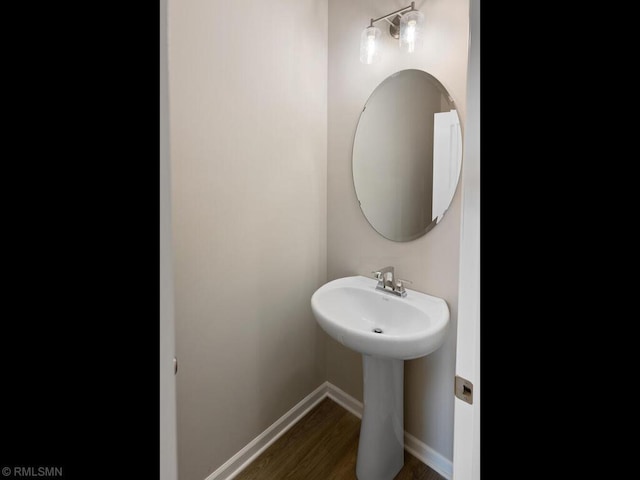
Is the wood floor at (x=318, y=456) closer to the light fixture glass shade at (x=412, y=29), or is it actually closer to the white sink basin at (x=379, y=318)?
the white sink basin at (x=379, y=318)

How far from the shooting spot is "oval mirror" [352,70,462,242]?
1284mm

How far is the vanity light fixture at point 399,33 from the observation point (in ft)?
4.11

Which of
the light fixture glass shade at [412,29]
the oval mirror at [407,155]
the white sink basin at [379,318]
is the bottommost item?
the white sink basin at [379,318]

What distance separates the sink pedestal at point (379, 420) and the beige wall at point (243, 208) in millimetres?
495

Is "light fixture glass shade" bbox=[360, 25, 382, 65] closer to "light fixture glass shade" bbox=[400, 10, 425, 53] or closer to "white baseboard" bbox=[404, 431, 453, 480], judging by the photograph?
"light fixture glass shade" bbox=[400, 10, 425, 53]

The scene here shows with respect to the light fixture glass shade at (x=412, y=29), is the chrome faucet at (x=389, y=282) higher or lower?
lower

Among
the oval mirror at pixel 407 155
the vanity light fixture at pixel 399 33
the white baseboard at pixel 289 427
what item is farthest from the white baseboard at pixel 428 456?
the vanity light fixture at pixel 399 33

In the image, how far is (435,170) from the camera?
132 centimetres

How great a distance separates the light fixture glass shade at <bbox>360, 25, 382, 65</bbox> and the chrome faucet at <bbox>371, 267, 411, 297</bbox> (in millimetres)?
1022
